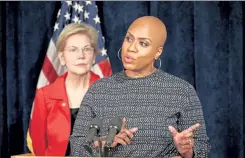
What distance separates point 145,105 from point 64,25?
5.07 feet

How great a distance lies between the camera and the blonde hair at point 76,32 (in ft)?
12.1

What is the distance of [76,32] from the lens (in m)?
3.67

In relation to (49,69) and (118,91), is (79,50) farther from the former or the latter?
(118,91)

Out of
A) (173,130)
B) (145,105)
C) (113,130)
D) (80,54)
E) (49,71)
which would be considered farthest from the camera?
(49,71)

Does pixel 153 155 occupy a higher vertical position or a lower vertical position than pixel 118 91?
lower

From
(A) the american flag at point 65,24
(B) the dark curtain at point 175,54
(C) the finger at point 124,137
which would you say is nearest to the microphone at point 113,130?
(C) the finger at point 124,137

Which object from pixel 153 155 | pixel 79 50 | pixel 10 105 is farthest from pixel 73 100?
pixel 153 155

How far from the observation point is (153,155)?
2592 millimetres

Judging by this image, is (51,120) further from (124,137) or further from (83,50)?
(124,137)

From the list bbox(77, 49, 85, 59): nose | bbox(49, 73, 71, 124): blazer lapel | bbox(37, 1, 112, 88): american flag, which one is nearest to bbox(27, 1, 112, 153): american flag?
bbox(37, 1, 112, 88): american flag

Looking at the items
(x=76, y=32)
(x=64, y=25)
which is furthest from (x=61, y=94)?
(x=64, y=25)

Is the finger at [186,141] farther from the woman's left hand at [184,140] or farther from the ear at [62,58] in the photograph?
the ear at [62,58]

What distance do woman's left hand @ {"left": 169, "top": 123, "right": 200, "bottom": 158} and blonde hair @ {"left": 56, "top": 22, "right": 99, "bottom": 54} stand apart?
1475 millimetres

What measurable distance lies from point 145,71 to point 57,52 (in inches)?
50.7
